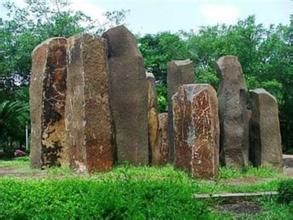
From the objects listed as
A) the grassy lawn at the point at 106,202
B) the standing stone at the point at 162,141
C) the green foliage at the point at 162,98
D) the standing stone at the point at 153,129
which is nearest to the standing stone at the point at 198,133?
the standing stone at the point at 153,129

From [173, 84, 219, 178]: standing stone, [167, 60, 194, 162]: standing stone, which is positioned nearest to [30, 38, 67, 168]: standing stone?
[167, 60, 194, 162]: standing stone

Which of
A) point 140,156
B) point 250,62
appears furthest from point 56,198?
point 250,62

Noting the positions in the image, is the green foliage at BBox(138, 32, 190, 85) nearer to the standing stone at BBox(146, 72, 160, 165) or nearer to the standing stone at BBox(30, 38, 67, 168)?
the standing stone at BBox(146, 72, 160, 165)

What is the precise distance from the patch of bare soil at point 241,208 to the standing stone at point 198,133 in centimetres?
189

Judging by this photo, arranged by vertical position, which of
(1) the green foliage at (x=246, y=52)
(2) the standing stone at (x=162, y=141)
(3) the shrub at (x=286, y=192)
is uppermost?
(1) the green foliage at (x=246, y=52)

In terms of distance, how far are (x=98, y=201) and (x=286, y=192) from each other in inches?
117

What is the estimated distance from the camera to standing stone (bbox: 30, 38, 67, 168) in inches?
460

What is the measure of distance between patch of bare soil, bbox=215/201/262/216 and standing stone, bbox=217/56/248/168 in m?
3.29

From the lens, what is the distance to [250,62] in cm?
2439

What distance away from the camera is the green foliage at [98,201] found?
16.9 ft

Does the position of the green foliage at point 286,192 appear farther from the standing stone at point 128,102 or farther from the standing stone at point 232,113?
the standing stone at point 128,102

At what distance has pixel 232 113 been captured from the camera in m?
11.2

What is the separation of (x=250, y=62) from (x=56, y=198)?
64.6 ft

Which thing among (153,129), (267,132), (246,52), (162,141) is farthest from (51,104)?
(246,52)
